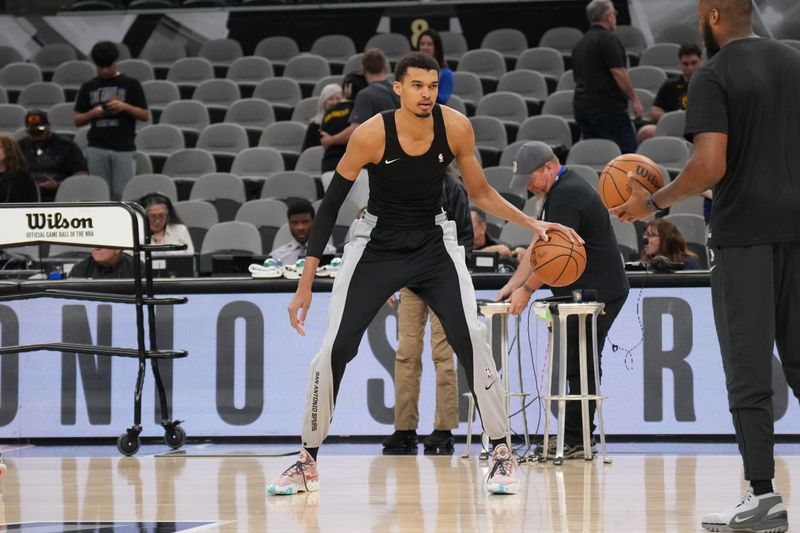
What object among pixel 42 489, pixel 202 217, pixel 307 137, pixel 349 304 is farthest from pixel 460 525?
pixel 307 137

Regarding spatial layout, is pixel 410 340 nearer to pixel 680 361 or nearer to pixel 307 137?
pixel 680 361

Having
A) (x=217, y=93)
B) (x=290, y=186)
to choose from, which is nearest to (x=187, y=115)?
(x=217, y=93)

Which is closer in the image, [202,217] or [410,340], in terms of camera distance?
[410,340]

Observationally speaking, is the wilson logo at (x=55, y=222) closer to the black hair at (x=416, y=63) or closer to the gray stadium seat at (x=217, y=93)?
the black hair at (x=416, y=63)

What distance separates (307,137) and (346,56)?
3411 millimetres

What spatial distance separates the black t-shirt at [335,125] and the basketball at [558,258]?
489cm

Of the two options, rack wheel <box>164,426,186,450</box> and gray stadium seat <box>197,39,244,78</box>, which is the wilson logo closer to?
rack wheel <box>164,426,186,450</box>

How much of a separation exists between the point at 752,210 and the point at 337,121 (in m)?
7.00

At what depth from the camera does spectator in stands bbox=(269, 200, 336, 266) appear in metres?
9.81

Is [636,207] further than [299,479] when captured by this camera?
No

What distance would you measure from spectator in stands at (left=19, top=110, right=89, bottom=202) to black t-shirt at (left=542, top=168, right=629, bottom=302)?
7.05 meters

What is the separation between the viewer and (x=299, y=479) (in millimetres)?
6066

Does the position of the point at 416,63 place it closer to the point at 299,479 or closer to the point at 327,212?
the point at 327,212

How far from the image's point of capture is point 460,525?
200 inches
